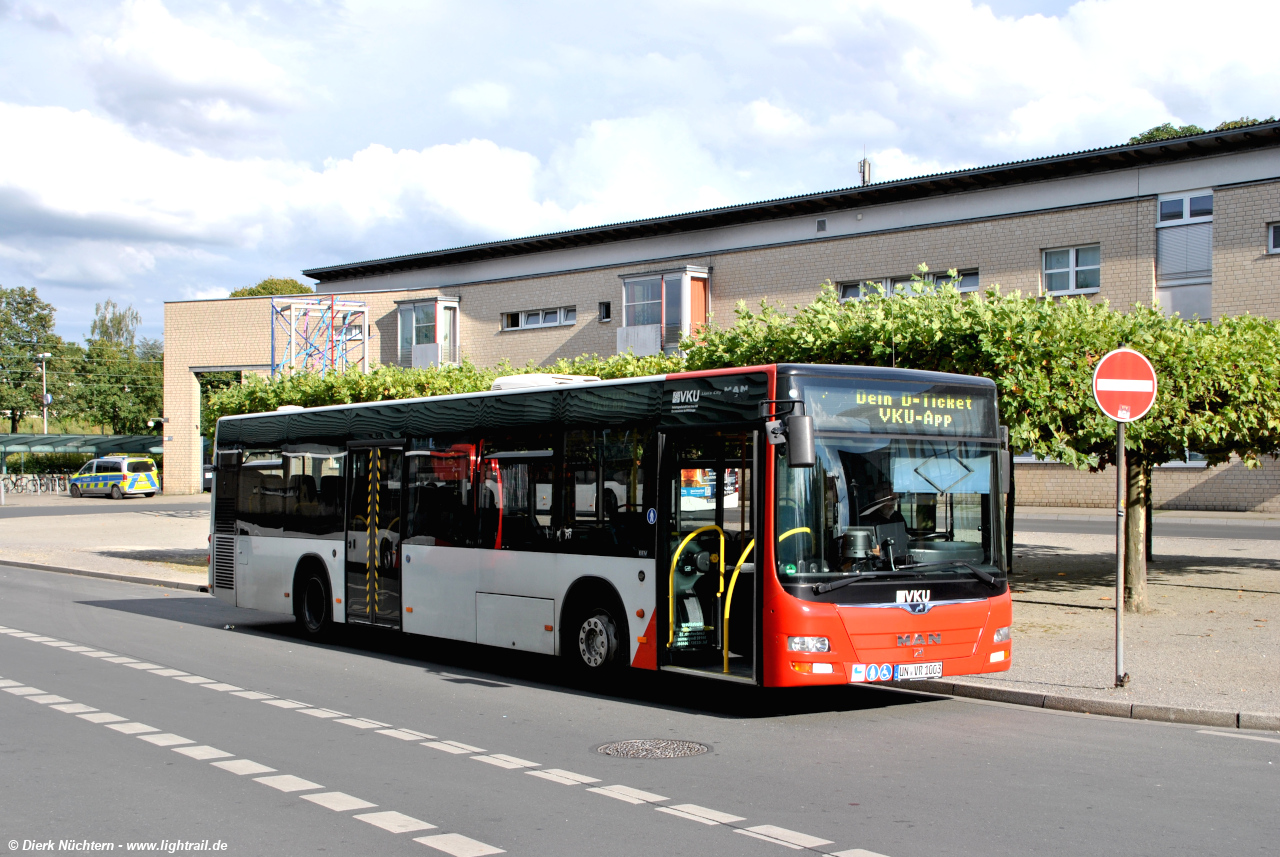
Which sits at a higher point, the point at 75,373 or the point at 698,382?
the point at 75,373

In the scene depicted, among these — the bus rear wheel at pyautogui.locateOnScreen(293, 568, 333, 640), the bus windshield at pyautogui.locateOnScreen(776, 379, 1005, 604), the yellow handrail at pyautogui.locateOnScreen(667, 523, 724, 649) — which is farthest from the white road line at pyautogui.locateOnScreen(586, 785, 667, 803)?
the bus rear wheel at pyautogui.locateOnScreen(293, 568, 333, 640)

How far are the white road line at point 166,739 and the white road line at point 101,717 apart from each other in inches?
27.3

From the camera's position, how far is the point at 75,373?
98875mm

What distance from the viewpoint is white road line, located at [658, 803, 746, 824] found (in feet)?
19.3

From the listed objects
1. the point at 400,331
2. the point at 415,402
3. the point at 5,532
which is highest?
the point at 400,331

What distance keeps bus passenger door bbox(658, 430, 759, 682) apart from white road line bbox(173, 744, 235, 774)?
3.43m

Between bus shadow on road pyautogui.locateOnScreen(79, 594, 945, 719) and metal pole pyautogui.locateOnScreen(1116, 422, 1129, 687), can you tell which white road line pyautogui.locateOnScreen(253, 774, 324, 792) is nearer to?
bus shadow on road pyautogui.locateOnScreen(79, 594, 945, 719)

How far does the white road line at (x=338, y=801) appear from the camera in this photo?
6.10 m

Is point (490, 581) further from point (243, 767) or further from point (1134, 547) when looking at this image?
point (1134, 547)

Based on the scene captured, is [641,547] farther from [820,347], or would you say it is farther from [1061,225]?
[1061,225]

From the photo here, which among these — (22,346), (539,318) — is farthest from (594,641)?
(22,346)

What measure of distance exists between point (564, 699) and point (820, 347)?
279 inches

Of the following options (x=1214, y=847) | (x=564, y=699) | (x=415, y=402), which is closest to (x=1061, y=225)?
(x=415, y=402)

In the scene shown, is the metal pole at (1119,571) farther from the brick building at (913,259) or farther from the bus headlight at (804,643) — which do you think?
the brick building at (913,259)
